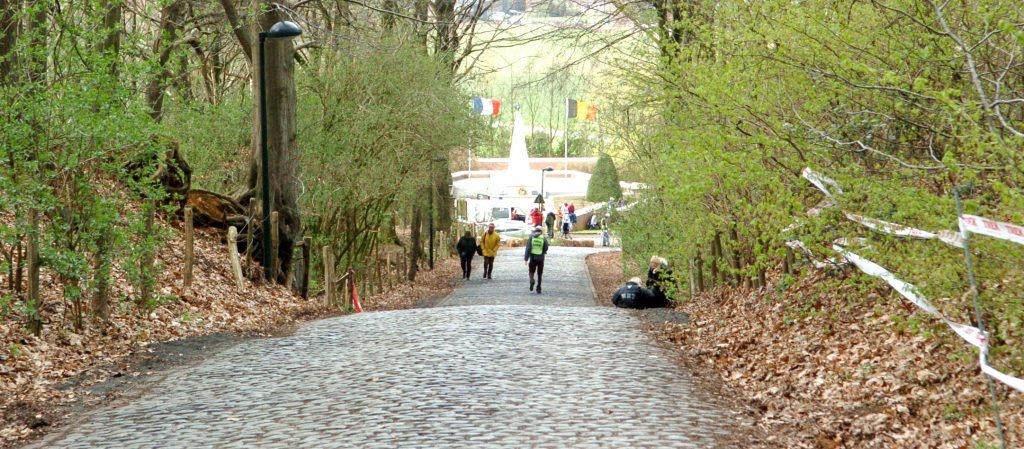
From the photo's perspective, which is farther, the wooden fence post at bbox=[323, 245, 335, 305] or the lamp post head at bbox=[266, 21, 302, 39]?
the wooden fence post at bbox=[323, 245, 335, 305]

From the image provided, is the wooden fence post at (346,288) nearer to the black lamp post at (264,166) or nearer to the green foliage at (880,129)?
the black lamp post at (264,166)

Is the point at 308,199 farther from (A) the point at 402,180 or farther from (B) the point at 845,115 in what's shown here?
(B) the point at 845,115

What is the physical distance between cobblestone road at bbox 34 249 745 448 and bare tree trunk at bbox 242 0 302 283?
7.32m

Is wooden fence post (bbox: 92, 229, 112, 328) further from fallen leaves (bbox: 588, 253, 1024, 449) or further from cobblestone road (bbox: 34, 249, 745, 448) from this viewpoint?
fallen leaves (bbox: 588, 253, 1024, 449)

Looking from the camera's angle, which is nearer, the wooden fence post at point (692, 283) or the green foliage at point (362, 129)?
the wooden fence post at point (692, 283)

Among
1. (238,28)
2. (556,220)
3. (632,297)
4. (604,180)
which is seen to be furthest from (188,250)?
A: (604,180)

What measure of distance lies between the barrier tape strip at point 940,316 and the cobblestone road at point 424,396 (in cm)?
166

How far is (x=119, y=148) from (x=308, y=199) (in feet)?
44.0

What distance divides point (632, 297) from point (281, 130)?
22.9 ft

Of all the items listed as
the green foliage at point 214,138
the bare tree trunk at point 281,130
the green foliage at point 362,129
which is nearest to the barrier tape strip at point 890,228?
the bare tree trunk at point 281,130

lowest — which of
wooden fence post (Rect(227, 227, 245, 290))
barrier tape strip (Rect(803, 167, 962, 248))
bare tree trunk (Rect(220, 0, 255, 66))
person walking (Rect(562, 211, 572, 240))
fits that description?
person walking (Rect(562, 211, 572, 240))

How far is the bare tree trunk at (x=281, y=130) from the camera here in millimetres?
23469

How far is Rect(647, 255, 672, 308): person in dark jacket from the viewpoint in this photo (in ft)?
77.1

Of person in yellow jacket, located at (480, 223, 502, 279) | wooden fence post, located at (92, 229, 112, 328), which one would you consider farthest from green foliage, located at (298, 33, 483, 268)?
wooden fence post, located at (92, 229, 112, 328)
